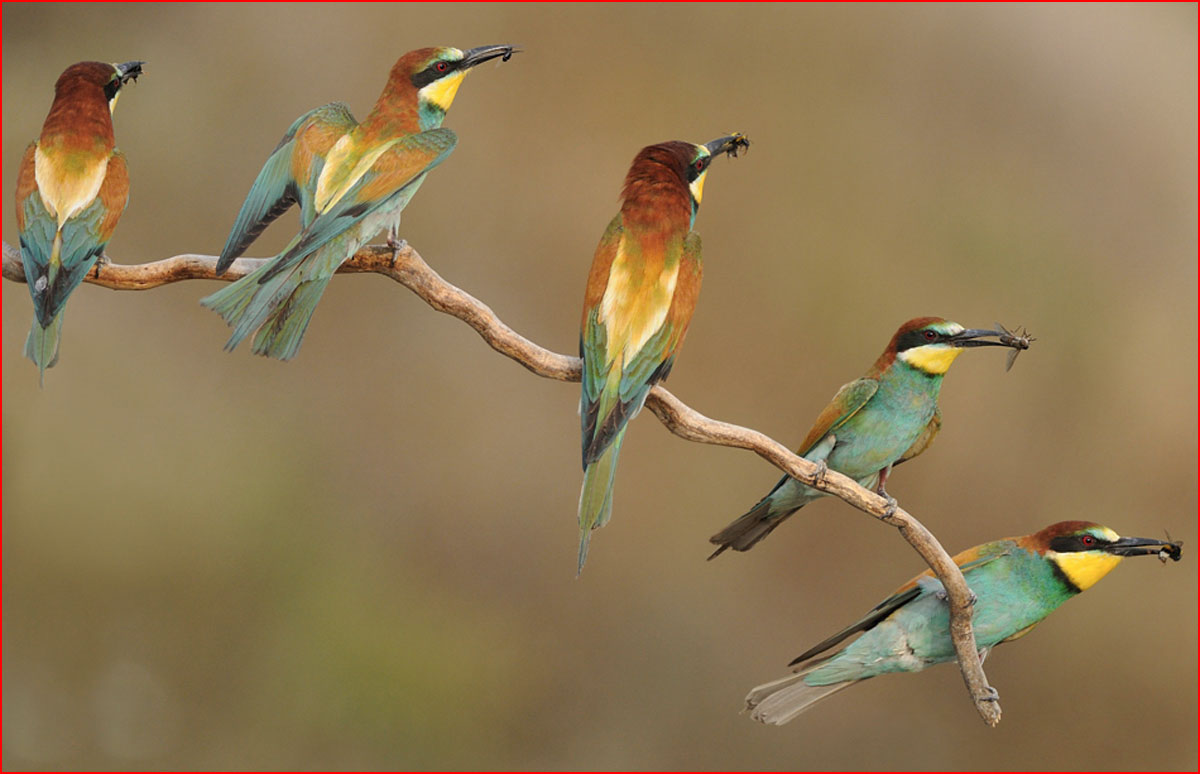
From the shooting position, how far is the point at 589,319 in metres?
1.79

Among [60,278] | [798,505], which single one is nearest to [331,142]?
[60,278]

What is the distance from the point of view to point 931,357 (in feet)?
6.86

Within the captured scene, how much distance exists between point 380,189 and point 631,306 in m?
0.42

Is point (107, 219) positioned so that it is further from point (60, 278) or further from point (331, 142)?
point (331, 142)

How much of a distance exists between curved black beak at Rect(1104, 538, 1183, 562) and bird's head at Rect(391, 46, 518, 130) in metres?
1.31

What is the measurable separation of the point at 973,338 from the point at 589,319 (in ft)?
2.31

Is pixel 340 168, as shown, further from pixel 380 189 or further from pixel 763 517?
pixel 763 517

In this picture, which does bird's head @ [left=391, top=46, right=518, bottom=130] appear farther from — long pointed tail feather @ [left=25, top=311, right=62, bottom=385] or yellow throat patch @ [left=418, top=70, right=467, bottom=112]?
long pointed tail feather @ [left=25, top=311, right=62, bottom=385]

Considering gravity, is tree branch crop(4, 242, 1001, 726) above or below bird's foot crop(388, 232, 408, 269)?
below

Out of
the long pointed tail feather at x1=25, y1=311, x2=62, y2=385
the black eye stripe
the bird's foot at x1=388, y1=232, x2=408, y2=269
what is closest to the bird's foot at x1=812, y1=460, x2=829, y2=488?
the black eye stripe

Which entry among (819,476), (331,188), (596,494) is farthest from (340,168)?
(819,476)

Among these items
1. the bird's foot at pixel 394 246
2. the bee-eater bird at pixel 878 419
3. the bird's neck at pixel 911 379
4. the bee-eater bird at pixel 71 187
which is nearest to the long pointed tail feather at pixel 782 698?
the bee-eater bird at pixel 878 419

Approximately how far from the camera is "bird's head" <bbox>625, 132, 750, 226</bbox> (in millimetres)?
1890

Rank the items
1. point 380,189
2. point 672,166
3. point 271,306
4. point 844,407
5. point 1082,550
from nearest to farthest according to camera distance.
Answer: point 271,306 < point 380,189 < point 672,166 < point 1082,550 < point 844,407
